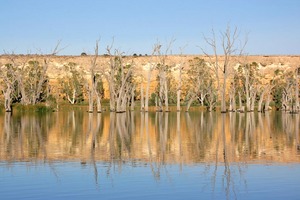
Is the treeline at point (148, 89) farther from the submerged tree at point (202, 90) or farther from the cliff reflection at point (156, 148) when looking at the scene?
the cliff reflection at point (156, 148)

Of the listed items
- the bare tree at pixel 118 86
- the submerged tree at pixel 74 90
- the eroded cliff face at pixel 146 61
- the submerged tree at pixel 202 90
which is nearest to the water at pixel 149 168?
the bare tree at pixel 118 86

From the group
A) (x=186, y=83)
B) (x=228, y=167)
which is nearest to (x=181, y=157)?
(x=228, y=167)

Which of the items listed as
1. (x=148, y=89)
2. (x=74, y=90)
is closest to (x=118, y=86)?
(x=148, y=89)

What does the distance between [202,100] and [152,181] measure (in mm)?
53125

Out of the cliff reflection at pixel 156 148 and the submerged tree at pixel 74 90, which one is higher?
the submerged tree at pixel 74 90

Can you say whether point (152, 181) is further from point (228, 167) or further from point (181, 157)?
point (181, 157)

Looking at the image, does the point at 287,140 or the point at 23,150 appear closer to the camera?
the point at 23,150

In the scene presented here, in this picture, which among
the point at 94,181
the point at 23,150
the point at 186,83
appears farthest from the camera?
the point at 186,83

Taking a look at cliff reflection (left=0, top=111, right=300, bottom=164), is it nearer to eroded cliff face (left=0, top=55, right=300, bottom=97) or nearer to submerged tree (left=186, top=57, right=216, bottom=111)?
submerged tree (left=186, top=57, right=216, bottom=111)

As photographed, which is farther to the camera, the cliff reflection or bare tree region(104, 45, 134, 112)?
bare tree region(104, 45, 134, 112)

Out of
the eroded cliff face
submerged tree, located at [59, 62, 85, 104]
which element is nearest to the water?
submerged tree, located at [59, 62, 85, 104]

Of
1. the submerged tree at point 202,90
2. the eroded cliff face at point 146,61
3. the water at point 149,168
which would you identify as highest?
the eroded cliff face at point 146,61

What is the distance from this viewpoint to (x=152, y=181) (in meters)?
12.4

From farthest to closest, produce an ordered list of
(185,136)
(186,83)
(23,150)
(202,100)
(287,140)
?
(186,83) → (202,100) → (185,136) → (287,140) → (23,150)
